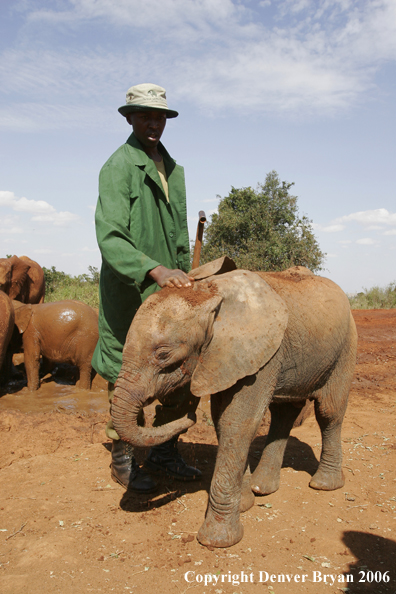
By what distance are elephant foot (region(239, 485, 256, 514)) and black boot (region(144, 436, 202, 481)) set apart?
57 cm

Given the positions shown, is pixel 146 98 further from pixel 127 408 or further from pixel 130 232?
pixel 127 408

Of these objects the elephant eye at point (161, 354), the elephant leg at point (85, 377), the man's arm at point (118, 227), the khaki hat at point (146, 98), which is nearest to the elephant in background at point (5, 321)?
the elephant leg at point (85, 377)

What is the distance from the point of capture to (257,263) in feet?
57.8

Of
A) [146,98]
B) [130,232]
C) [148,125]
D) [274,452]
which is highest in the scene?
[146,98]

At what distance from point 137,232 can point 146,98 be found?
1008 millimetres

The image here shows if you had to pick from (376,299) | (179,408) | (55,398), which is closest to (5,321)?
(55,398)

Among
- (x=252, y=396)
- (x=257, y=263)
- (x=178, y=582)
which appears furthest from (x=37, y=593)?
(x=257, y=263)

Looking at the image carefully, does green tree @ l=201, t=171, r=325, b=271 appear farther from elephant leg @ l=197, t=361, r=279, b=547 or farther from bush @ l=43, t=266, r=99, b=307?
elephant leg @ l=197, t=361, r=279, b=547

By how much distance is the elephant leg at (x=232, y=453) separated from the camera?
122 inches

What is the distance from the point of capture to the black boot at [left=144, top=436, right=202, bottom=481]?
13.5 ft

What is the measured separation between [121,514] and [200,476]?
909 mm

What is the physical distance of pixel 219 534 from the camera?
3.10m

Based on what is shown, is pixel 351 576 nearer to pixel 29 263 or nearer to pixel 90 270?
pixel 29 263

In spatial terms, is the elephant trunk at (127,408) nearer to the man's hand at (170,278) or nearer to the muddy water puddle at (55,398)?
the man's hand at (170,278)
